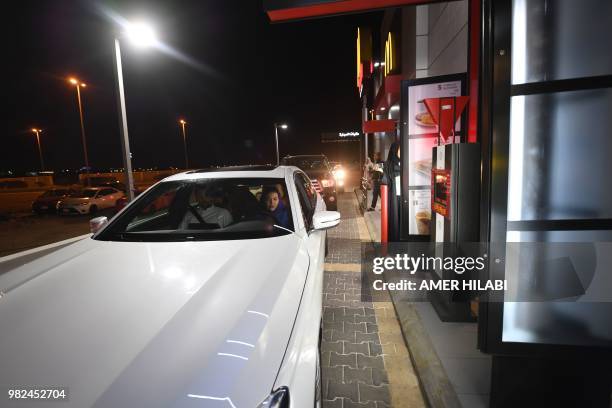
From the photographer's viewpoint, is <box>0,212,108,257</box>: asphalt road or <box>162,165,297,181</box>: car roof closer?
<box>162,165,297,181</box>: car roof

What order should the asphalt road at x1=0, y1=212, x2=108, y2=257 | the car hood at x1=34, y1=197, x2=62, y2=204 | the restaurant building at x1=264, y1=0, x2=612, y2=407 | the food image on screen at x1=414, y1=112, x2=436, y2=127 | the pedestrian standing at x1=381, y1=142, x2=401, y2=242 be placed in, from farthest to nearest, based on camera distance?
the car hood at x1=34, y1=197, x2=62, y2=204 → the asphalt road at x1=0, y1=212, x2=108, y2=257 → the pedestrian standing at x1=381, y1=142, x2=401, y2=242 → the food image on screen at x1=414, y1=112, x2=436, y2=127 → the restaurant building at x1=264, y1=0, x2=612, y2=407

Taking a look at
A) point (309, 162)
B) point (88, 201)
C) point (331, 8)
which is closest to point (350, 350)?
point (331, 8)

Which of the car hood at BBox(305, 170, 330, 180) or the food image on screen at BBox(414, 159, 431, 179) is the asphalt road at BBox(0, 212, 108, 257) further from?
the food image on screen at BBox(414, 159, 431, 179)

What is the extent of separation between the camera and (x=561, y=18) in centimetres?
215

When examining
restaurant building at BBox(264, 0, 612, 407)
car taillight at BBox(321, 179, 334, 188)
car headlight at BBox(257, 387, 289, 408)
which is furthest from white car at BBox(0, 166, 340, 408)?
car taillight at BBox(321, 179, 334, 188)

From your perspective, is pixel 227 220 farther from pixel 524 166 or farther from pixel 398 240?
pixel 398 240

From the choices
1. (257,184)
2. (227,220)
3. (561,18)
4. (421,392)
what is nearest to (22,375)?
(227,220)

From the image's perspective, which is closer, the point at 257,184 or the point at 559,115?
the point at 559,115

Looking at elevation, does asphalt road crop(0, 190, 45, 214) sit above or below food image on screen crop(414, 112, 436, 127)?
below

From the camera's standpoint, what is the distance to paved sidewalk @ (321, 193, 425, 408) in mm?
2744

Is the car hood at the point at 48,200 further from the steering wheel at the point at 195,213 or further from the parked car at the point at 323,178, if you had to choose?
the steering wheel at the point at 195,213

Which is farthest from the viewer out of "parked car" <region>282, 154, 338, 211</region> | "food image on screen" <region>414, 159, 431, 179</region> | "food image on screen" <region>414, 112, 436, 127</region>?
"parked car" <region>282, 154, 338, 211</region>

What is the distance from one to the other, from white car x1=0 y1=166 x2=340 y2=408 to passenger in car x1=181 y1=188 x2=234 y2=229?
0.29m

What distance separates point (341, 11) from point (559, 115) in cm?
234
